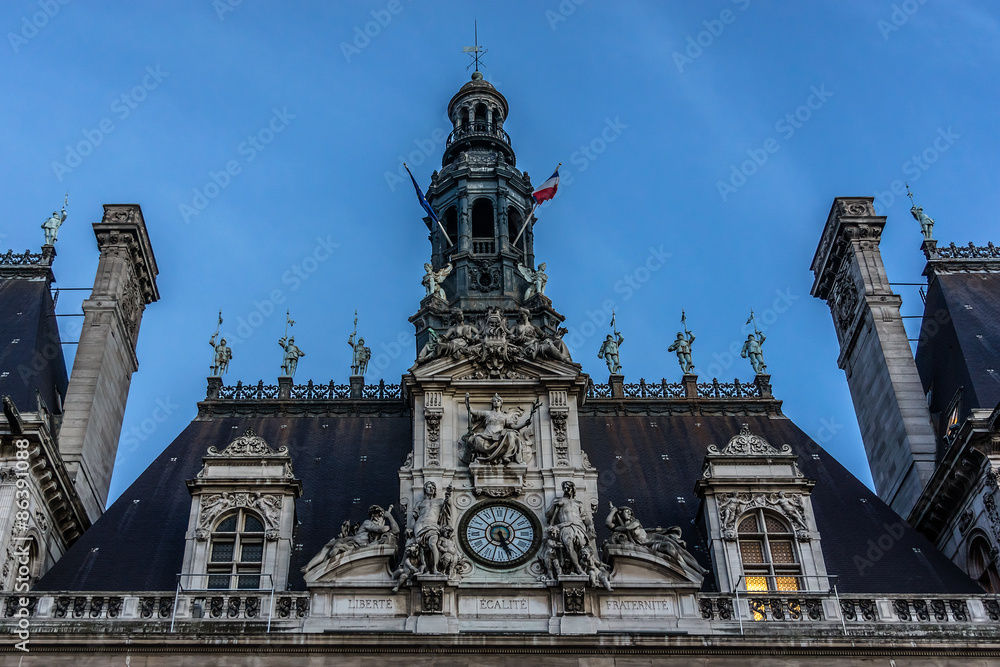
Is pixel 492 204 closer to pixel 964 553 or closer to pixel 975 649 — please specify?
pixel 964 553

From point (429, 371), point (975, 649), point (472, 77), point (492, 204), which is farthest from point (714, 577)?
point (472, 77)

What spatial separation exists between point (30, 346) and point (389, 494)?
13.9 metres

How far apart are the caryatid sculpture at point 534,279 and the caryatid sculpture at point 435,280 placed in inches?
103

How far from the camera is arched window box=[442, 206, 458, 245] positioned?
4492 cm

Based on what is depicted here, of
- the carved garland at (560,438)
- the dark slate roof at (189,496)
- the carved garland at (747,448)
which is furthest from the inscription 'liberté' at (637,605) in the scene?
the dark slate roof at (189,496)

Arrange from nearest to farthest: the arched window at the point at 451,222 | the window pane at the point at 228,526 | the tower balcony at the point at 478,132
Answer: the window pane at the point at 228,526 < the arched window at the point at 451,222 < the tower balcony at the point at 478,132

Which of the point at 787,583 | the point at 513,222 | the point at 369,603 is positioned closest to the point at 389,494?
the point at 369,603

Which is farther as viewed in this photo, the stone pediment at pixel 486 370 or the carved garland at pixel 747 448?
the stone pediment at pixel 486 370

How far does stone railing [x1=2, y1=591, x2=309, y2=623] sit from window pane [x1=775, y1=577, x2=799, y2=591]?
1171 cm

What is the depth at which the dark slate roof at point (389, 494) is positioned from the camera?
31984 mm

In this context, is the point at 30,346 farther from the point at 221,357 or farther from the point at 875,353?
the point at 875,353

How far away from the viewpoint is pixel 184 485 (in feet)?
117

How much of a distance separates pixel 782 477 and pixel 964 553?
20.9ft

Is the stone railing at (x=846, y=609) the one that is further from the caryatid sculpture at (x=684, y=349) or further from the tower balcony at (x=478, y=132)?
the tower balcony at (x=478, y=132)
